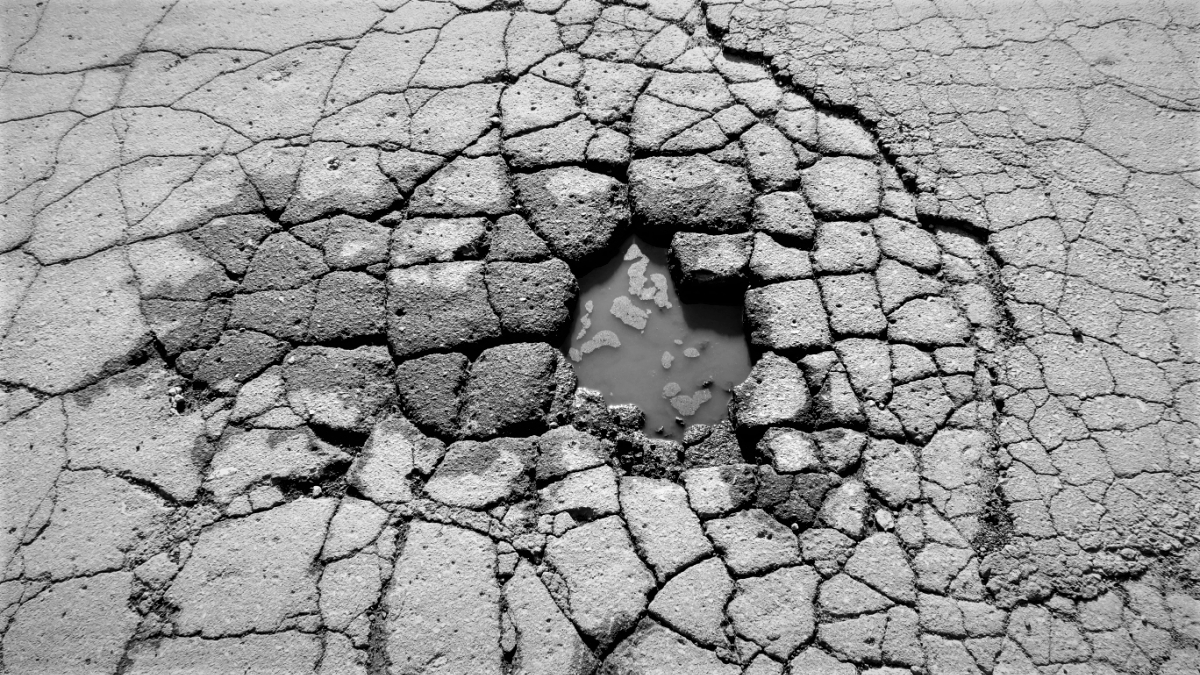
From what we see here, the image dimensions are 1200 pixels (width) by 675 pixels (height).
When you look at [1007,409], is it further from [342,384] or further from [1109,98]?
[342,384]

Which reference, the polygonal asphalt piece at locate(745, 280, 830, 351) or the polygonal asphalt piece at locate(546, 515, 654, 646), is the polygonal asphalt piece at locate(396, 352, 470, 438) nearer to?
the polygonal asphalt piece at locate(546, 515, 654, 646)

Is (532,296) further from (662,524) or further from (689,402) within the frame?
(662,524)

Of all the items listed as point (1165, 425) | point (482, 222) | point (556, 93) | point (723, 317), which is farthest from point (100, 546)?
point (1165, 425)

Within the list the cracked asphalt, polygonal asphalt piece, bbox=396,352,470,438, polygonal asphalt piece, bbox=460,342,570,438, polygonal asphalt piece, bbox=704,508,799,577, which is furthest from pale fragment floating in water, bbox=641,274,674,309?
polygonal asphalt piece, bbox=704,508,799,577

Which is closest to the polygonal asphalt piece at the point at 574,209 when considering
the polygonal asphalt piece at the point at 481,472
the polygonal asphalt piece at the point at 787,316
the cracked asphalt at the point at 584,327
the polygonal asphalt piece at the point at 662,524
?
the cracked asphalt at the point at 584,327

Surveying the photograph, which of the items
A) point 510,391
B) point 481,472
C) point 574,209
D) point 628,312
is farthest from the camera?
point 574,209

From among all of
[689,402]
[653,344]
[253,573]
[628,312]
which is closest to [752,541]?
[689,402]

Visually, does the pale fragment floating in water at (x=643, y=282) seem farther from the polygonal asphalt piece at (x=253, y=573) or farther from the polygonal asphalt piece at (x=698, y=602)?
the polygonal asphalt piece at (x=253, y=573)
